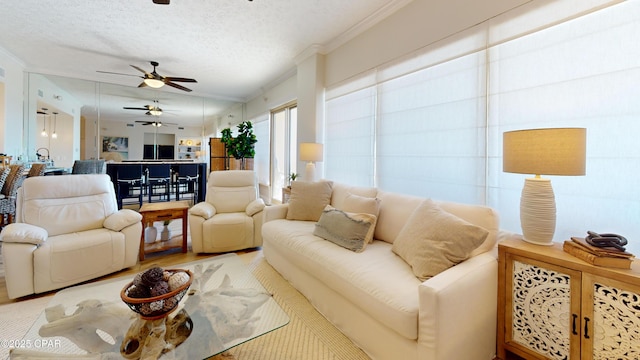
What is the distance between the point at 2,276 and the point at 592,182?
197 inches

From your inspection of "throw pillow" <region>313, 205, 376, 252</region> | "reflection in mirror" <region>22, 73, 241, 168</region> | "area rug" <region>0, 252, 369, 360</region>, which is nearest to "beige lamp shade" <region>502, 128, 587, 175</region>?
"throw pillow" <region>313, 205, 376, 252</region>

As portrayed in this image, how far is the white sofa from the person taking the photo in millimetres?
1245

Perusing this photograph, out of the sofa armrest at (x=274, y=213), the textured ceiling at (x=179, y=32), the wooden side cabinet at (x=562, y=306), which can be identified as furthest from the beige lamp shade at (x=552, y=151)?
the sofa armrest at (x=274, y=213)

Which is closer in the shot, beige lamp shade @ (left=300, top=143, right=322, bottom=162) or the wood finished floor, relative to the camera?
the wood finished floor

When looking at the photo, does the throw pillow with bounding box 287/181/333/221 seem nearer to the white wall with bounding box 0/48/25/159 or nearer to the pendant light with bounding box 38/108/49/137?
the white wall with bounding box 0/48/25/159

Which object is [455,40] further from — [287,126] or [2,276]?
[2,276]

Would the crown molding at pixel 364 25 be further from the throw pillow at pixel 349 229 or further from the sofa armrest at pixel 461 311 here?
the sofa armrest at pixel 461 311

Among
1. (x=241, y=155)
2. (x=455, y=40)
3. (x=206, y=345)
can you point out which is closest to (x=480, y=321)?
(x=206, y=345)

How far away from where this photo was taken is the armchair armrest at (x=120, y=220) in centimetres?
256

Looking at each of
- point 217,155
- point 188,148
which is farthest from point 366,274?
point 188,148

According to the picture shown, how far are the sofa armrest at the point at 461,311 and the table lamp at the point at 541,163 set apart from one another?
303 millimetres

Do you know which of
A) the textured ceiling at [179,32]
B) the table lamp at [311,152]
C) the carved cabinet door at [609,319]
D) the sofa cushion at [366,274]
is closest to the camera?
the carved cabinet door at [609,319]

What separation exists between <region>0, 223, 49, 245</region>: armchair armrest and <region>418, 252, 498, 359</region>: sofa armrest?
2974 millimetres

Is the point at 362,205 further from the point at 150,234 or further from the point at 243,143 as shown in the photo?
the point at 243,143
